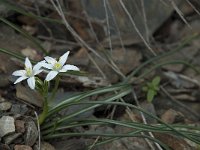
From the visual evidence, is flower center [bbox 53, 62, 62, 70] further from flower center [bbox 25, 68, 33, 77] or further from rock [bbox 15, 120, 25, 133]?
rock [bbox 15, 120, 25, 133]

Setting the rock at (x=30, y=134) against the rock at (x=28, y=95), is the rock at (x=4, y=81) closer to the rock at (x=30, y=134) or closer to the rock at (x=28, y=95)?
the rock at (x=28, y=95)

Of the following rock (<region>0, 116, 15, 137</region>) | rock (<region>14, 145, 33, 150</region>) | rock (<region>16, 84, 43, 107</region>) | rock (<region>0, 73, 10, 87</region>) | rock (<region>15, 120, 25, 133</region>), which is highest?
rock (<region>0, 73, 10, 87</region>)

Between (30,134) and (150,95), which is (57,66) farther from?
(150,95)

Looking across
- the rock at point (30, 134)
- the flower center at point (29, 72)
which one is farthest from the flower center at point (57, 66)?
the rock at point (30, 134)

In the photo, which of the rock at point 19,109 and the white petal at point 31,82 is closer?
the white petal at point 31,82

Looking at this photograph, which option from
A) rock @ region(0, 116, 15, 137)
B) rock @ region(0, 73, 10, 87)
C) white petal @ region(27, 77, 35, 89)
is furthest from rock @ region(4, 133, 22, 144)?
rock @ region(0, 73, 10, 87)
